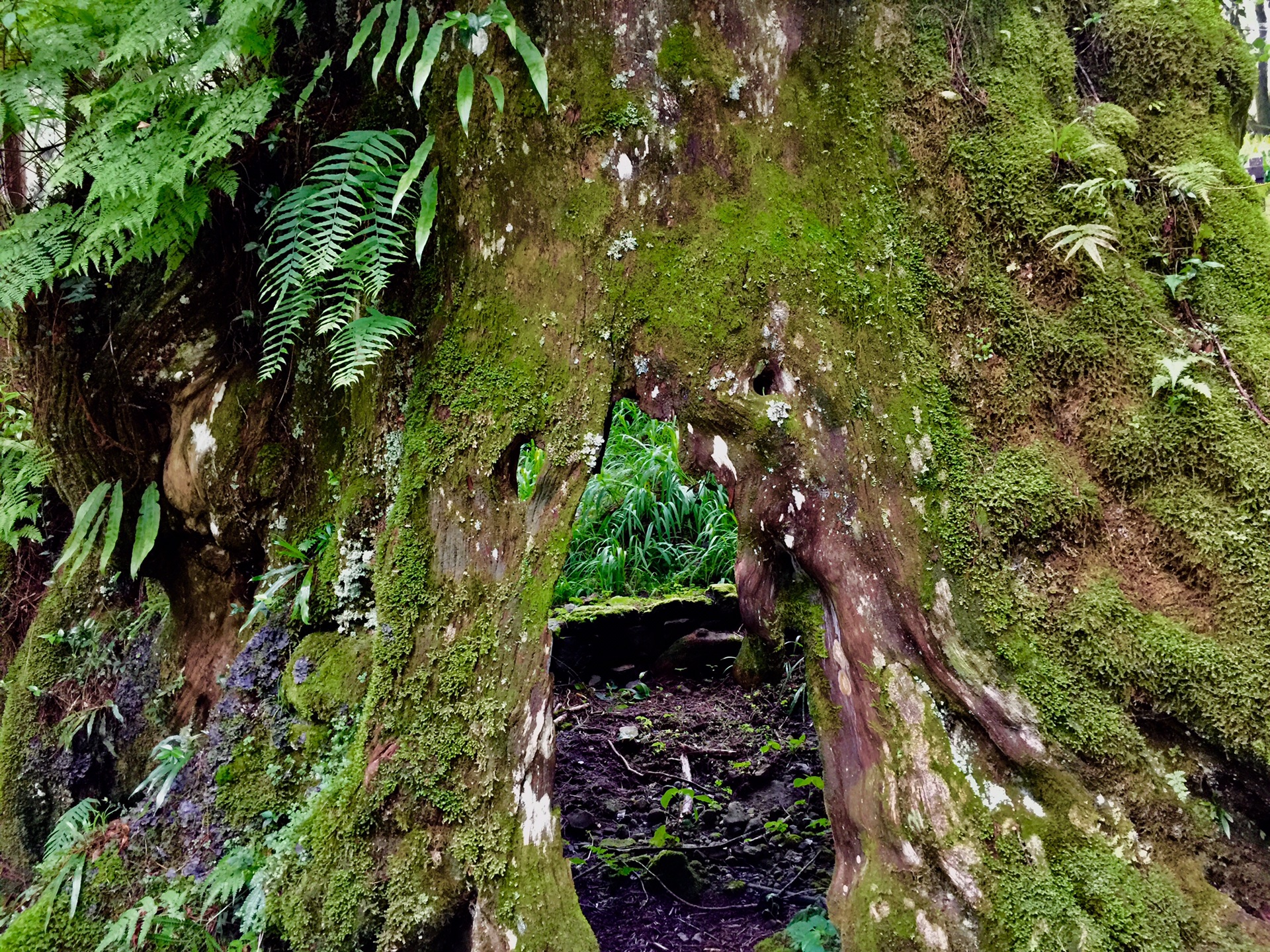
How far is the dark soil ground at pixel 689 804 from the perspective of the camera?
12.4 ft

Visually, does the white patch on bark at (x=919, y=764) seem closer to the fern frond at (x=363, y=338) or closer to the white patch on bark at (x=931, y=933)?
the white patch on bark at (x=931, y=933)

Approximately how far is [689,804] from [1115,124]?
376cm

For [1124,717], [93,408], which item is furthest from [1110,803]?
[93,408]

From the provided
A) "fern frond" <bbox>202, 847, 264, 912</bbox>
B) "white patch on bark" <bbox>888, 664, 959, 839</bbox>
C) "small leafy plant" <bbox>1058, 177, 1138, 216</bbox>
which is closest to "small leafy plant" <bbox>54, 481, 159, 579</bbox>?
"fern frond" <bbox>202, 847, 264, 912</bbox>

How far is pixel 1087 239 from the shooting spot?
8.42ft

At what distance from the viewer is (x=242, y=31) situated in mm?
2875

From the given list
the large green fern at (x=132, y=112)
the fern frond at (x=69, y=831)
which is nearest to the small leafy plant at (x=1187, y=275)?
the large green fern at (x=132, y=112)

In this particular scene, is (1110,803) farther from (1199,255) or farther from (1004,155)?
(1004,155)

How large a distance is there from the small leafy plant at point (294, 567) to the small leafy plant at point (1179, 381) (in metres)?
3.16

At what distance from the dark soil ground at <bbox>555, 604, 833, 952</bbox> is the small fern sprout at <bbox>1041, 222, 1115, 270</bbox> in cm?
296

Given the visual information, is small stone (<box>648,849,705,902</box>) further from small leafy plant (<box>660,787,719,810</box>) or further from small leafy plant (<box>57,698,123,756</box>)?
small leafy plant (<box>57,698,123,756</box>)

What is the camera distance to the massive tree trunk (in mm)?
2430

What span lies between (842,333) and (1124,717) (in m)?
1.46

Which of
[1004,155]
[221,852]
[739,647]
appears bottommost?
[739,647]
